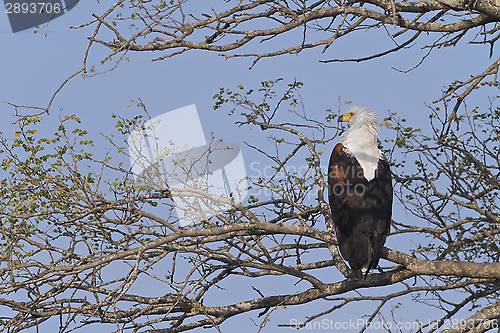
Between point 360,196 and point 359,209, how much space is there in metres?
0.17

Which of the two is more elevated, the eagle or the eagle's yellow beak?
the eagle's yellow beak

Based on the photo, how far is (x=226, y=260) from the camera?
6070mm

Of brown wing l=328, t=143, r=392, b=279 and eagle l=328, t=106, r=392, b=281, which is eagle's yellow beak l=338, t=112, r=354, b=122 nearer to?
eagle l=328, t=106, r=392, b=281

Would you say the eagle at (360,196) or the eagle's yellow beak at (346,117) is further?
the eagle's yellow beak at (346,117)

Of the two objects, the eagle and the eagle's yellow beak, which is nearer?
the eagle

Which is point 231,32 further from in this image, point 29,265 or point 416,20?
point 29,265

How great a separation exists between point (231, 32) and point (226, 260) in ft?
9.17

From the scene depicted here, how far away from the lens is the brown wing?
5.49 metres

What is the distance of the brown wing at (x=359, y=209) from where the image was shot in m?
5.49

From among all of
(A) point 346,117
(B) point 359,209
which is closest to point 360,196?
(B) point 359,209

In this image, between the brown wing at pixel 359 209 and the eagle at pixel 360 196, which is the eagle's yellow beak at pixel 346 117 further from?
the brown wing at pixel 359 209

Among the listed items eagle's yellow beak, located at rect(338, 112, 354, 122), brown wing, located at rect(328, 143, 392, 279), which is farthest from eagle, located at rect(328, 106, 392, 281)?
eagle's yellow beak, located at rect(338, 112, 354, 122)

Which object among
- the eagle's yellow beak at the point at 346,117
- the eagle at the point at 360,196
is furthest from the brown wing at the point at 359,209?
the eagle's yellow beak at the point at 346,117

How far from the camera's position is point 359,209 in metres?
5.63
